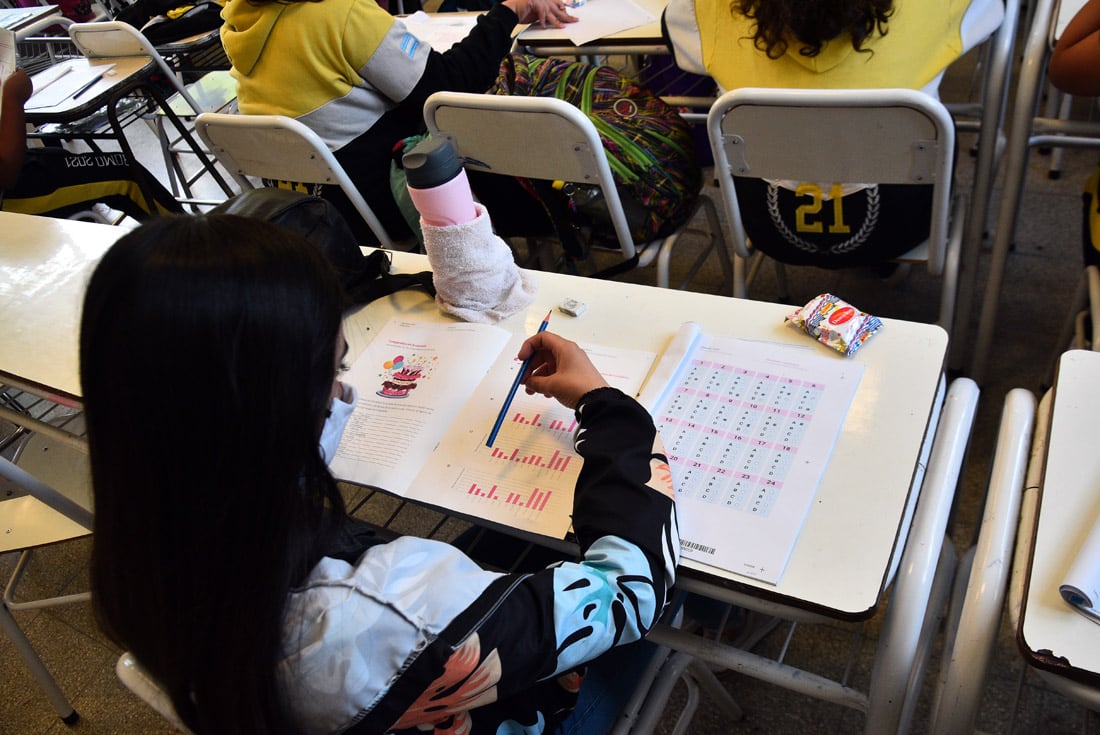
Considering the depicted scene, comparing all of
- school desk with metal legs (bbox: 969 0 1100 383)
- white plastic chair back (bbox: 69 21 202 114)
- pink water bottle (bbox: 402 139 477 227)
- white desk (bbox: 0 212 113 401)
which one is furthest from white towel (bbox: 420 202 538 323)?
white plastic chair back (bbox: 69 21 202 114)

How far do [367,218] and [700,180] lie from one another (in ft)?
2.51

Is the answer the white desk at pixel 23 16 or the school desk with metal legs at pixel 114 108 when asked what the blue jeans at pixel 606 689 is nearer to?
the school desk with metal legs at pixel 114 108

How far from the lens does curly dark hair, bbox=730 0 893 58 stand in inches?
52.6

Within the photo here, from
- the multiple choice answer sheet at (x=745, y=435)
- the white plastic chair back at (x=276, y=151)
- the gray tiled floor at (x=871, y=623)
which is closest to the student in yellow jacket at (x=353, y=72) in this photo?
the white plastic chair back at (x=276, y=151)

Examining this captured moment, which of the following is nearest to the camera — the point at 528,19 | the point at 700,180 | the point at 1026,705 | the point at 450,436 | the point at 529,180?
the point at 450,436

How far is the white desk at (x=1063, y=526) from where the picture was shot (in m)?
0.67

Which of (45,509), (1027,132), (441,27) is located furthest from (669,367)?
(441,27)

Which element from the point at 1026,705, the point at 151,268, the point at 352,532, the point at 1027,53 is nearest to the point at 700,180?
the point at 1027,53

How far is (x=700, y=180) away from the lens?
1.85 metres

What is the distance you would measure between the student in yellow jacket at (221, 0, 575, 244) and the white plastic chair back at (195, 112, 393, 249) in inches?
3.5

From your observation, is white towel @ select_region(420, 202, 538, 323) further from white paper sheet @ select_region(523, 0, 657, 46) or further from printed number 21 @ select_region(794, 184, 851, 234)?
white paper sheet @ select_region(523, 0, 657, 46)

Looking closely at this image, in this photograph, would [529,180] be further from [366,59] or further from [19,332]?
[19,332]

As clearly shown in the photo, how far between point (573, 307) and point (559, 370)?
0.21m

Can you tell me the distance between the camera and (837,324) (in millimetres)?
995
